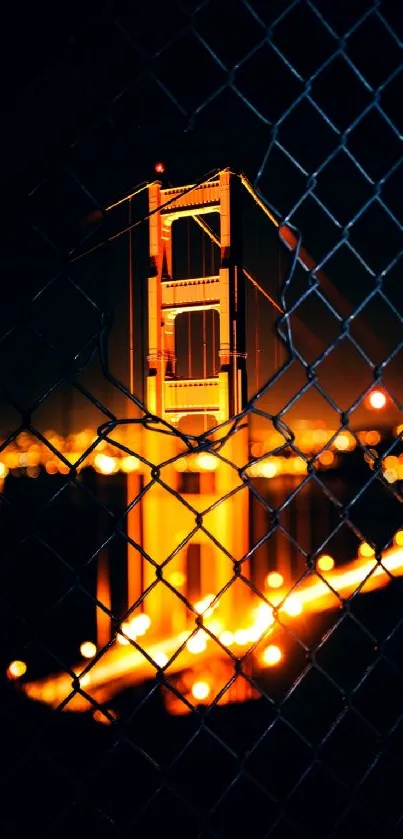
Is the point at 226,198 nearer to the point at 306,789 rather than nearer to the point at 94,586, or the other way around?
the point at 306,789

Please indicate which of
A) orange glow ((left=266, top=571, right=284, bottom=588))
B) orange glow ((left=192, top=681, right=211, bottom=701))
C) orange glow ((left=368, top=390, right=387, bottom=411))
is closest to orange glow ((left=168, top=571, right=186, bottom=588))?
orange glow ((left=266, top=571, right=284, bottom=588))

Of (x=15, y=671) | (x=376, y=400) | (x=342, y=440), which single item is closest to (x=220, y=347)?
(x=342, y=440)

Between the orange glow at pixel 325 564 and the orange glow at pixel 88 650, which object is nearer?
the orange glow at pixel 88 650

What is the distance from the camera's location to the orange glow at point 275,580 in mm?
23453

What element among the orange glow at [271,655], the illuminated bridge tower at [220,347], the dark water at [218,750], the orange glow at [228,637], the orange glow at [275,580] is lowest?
the dark water at [218,750]

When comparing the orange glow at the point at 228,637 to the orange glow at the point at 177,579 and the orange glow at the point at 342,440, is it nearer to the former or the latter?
the orange glow at the point at 342,440

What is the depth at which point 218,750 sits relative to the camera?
17.9 ft

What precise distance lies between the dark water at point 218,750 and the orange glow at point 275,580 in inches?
465

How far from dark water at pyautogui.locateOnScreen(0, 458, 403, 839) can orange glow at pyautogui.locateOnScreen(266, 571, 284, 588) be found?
11.8 metres

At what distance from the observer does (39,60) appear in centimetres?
88

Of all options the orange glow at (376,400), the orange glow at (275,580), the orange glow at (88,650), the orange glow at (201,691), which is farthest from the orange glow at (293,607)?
the orange glow at (275,580)

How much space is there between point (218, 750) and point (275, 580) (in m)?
19.5

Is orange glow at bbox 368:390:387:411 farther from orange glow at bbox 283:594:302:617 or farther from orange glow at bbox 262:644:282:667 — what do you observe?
orange glow at bbox 262:644:282:667

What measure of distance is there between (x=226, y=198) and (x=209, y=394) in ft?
10.1
